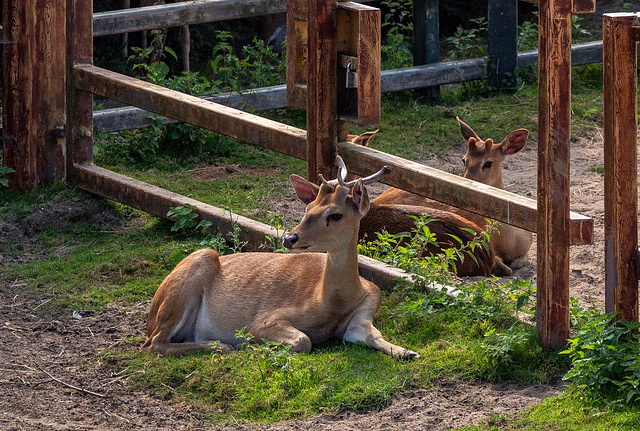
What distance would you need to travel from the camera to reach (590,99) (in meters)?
12.3

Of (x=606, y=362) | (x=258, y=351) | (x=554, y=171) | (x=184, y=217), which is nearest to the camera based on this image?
(x=606, y=362)

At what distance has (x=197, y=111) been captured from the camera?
796 centimetres

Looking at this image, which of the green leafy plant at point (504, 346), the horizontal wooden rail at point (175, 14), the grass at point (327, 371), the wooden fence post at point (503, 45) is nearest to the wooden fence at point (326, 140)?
the green leafy plant at point (504, 346)

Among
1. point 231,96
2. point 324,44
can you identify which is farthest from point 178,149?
point 324,44

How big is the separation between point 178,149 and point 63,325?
3894 mm

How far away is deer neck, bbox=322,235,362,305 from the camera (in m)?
6.39

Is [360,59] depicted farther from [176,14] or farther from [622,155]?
[176,14]

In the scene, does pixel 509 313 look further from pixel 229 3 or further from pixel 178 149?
pixel 229 3

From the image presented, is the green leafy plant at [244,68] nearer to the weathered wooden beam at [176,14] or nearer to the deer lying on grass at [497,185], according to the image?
the weathered wooden beam at [176,14]

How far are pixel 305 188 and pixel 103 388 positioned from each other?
174 centimetres

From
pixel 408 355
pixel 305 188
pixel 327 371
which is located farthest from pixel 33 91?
pixel 408 355

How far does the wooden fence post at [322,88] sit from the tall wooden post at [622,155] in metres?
2.03

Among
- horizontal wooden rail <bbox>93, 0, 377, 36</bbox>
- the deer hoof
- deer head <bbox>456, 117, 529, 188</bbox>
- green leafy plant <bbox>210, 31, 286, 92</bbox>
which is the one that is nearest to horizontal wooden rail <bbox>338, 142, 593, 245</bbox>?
the deer hoof

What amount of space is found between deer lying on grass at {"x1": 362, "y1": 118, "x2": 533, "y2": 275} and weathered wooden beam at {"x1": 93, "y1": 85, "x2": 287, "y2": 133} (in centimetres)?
218
